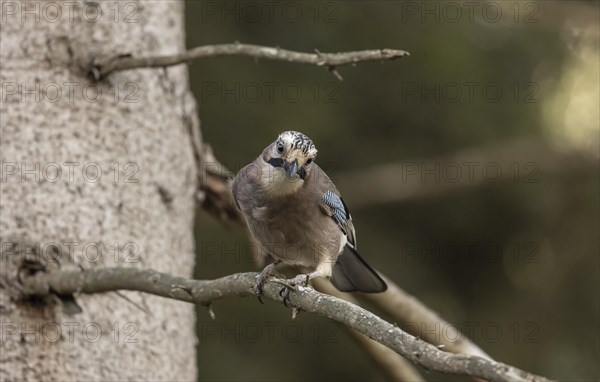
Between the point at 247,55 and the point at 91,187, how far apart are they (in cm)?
93

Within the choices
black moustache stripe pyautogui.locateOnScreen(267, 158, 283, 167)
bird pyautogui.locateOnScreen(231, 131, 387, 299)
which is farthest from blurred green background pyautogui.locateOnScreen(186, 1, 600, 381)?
black moustache stripe pyautogui.locateOnScreen(267, 158, 283, 167)

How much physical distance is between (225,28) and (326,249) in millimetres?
2851

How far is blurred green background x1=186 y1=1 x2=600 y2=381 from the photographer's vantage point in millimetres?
6625

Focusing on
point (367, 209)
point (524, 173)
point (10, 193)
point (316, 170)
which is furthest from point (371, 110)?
point (10, 193)

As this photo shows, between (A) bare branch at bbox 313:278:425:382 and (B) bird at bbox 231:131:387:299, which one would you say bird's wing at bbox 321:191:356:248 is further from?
(A) bare branch at bbox 313:278:425:382

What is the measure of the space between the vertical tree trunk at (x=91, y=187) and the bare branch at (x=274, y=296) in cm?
17

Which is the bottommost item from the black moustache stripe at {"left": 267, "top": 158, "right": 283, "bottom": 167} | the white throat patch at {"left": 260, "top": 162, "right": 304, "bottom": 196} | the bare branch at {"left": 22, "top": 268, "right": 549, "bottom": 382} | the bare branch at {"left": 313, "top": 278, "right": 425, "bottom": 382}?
the bare branch at {"left": 313, "top": 278, "right": 425, "bottom": 382}

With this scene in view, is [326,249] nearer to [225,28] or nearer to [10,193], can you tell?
[10,193]

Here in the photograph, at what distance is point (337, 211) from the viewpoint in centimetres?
446

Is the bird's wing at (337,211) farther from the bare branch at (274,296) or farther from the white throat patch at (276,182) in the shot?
the bare branch at (274,296)

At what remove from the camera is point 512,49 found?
7.09 meters

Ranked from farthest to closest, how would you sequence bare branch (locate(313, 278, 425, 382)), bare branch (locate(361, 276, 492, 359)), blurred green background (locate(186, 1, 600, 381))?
blurred green background (locate(186, 1, 600, 381))
bare branch (locate(313, 278, 425, 382))
bare branch (locate(361, 276, 492, 359))

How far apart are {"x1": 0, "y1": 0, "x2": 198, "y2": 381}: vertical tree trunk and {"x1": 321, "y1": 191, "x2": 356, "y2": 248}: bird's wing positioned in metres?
0.71

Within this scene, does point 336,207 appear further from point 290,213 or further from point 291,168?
point 291,168
